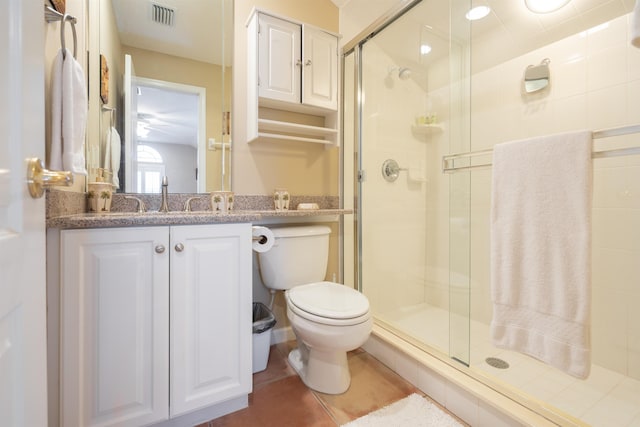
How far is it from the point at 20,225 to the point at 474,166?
1.41m

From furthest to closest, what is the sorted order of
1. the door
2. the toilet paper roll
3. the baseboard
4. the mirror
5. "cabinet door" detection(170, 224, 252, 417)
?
the baseboard < the mirror < the toilet paper roll < "cabinet door" detection(170, 224, 252, 417) < the door

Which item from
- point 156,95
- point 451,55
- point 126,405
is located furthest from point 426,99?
point 126,405

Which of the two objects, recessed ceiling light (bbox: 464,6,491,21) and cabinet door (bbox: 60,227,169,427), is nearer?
cabinet door (bbox: 60,227,169,427)

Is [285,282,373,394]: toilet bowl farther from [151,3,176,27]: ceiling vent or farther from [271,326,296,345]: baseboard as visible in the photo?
[151,3,176,27]: ceiling vent

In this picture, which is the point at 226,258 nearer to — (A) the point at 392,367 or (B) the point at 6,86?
(B) the point at 6,86

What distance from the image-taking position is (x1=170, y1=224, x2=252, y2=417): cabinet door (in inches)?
42.2

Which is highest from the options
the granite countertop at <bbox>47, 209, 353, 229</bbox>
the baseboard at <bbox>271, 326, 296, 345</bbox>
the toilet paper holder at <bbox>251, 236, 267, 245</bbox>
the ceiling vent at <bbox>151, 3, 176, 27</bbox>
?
the ceiling vent at <bbox>151, 3, 176, 27</bbox>

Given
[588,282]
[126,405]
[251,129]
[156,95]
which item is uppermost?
[156,95]

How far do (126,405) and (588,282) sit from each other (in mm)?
1576

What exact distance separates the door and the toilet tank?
3.77ft

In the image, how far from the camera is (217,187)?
5.61 feet

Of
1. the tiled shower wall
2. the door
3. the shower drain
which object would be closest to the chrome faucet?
the door

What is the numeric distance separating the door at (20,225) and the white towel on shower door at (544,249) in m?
1.30

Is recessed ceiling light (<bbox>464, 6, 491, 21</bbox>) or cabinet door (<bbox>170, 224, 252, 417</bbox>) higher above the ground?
recessed ceiling light (<bbox>464, 6, 491, 21</bbox>)
